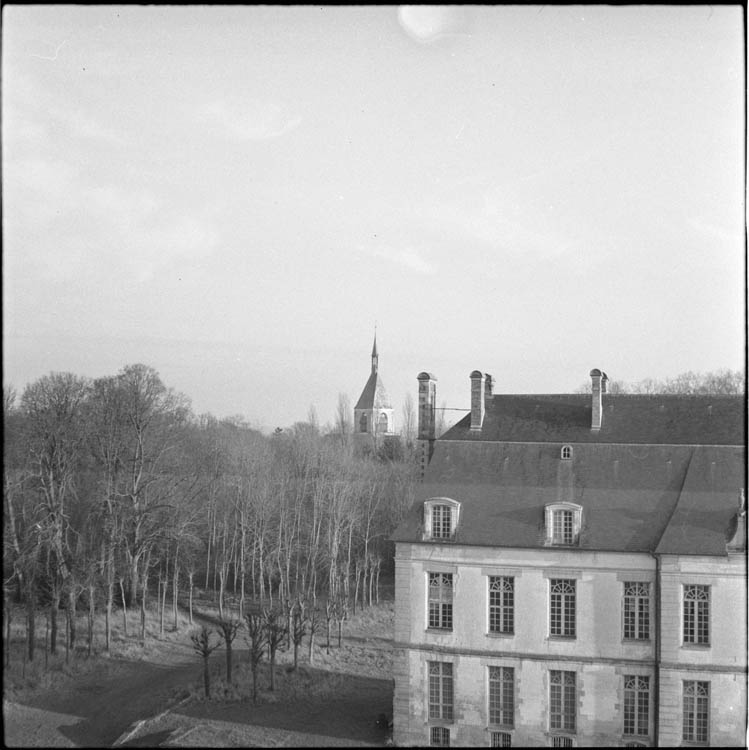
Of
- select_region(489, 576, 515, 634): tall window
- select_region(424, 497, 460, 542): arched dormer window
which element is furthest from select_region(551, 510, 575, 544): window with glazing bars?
select_region(424, 497, 460, 542): arched dormer window

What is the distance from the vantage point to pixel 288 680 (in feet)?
91.8

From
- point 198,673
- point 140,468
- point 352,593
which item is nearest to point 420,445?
point 198,673

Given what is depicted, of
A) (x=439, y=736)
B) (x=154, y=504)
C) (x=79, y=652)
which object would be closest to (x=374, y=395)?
(x=154, y=504)

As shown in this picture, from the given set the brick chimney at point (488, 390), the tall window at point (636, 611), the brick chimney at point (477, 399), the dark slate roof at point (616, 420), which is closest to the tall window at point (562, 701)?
the tall window at point (636, 611)

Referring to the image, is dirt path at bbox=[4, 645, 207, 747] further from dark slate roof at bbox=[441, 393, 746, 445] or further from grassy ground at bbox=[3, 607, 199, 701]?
dark slate roof at bbox=[441, 393, 746, 445]

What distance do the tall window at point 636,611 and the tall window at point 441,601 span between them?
4675mm

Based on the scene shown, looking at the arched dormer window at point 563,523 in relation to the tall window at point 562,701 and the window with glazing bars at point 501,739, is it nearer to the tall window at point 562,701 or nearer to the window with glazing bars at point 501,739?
the tall window at point 562,701

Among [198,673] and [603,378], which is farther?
[198,673]

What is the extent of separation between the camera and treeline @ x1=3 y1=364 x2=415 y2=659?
105 ft

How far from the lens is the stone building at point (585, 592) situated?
21.0 meters

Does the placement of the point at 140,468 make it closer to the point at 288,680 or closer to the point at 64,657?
the point at 64,657

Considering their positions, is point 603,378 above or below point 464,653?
above

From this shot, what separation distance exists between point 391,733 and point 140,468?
18014 mm

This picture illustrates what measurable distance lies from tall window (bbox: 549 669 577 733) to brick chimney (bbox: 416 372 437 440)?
27.3ft
